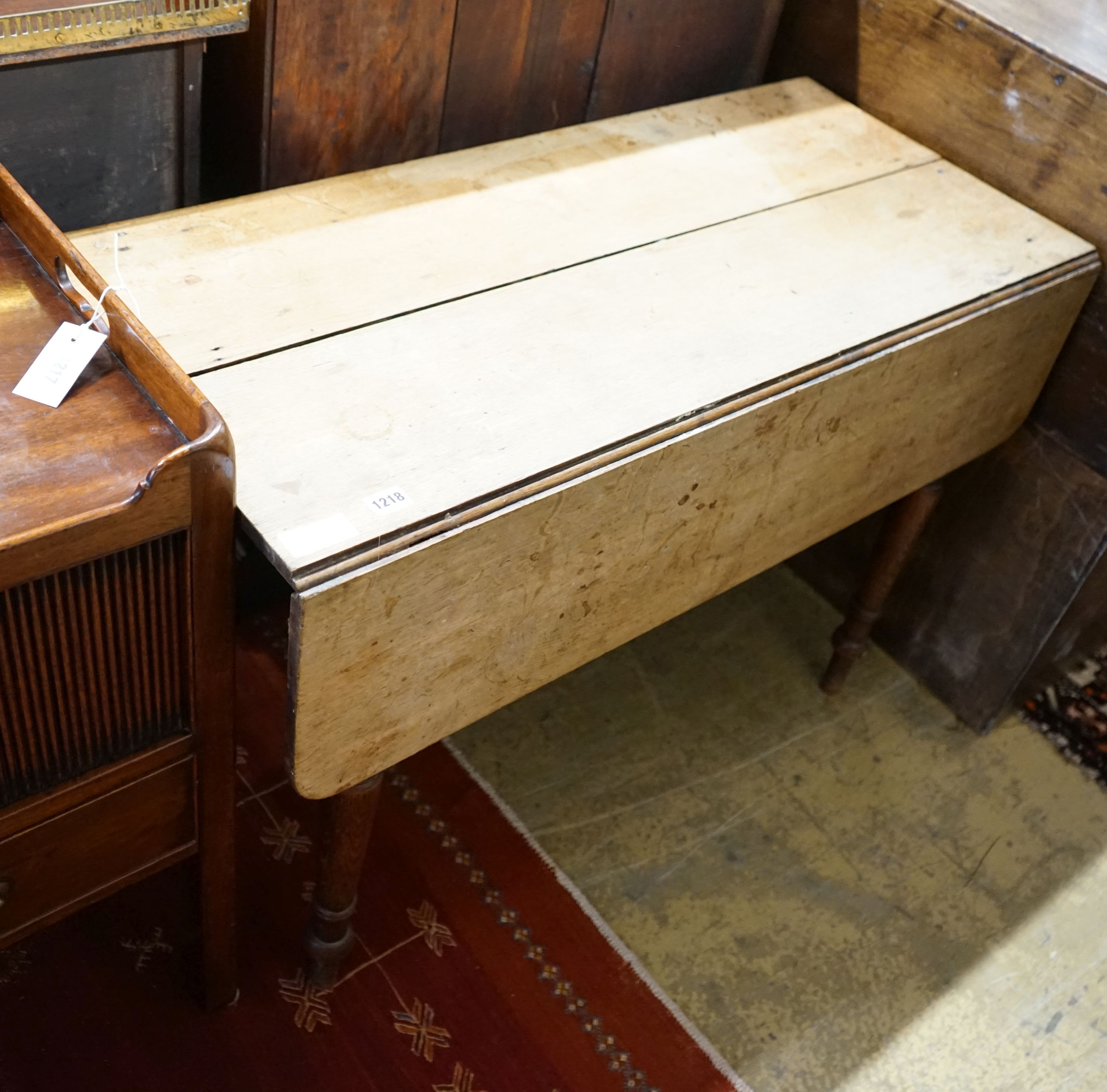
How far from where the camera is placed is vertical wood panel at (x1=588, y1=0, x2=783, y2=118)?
1.65 meters

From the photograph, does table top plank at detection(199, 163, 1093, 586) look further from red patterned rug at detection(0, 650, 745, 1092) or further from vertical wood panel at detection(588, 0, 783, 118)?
red patterned rug at detection(0, 650, 745, 1092)

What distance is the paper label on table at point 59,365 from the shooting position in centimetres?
96

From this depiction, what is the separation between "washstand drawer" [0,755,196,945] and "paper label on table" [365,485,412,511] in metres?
0.31

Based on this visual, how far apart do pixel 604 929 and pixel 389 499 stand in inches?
33.5

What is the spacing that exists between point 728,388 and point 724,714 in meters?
0.87

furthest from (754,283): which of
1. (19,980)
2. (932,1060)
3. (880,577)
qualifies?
(19,980)

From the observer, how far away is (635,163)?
1.53 metres

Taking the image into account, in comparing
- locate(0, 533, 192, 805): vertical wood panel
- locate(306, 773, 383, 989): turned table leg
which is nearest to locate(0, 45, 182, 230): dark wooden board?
locate(0, 533, 192, 805): vertical wood panel

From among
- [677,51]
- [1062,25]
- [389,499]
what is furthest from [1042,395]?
[389,499]

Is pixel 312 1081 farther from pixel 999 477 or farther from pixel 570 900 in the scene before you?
pixel 999 477

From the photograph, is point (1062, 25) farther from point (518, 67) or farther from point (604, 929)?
point (604, 929)

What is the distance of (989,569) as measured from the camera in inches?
75.7

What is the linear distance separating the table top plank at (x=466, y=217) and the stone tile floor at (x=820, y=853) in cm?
80

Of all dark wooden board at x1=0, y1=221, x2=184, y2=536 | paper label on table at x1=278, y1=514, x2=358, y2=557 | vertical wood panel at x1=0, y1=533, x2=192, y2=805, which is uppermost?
dark wooden board at x1=0, y1=221, x2=184, y2=536
